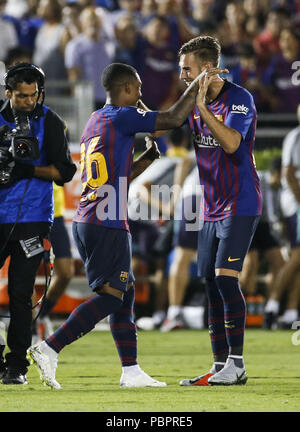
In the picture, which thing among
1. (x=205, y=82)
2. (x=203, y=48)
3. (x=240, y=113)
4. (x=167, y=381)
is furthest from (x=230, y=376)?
(x=203, y=48)

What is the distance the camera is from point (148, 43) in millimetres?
15828

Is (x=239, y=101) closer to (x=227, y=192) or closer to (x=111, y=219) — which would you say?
(x=227, y=192)

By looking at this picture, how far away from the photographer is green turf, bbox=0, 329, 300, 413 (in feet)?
20.4

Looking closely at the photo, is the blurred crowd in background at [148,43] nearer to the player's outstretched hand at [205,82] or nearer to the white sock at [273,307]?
the white sock at [273,307]

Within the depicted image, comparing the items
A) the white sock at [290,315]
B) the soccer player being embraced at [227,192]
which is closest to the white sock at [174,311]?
the white sock at [290,315]

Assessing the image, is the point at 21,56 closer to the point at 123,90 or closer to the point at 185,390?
the point at 123,90

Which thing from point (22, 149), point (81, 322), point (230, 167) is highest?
point (22, 149)

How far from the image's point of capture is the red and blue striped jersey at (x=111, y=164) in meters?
7.24

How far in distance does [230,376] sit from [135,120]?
1.82m

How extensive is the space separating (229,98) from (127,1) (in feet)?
33.6

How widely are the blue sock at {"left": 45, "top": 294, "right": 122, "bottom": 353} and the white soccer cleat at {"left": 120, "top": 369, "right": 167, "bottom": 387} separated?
49 centimetres

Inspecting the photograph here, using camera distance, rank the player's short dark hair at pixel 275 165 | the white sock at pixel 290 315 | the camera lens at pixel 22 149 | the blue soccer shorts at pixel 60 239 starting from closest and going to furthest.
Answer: the camera lens at pixel 22 149, the blue soccer shorts at pixel 60 239, the white sock at pixel 290 315, the player's short dark hair at pixel 275 165

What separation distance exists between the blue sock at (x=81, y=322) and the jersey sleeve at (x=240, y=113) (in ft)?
4.62

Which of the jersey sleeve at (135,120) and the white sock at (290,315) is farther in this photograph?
the white sock at (290,315)
